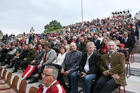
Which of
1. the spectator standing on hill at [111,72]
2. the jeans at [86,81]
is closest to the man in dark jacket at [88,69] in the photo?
the jeans at [86,81]

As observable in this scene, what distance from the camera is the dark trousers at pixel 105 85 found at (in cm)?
271

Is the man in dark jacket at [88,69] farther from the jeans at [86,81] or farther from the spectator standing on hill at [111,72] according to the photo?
the spectator standing on hill at [111,72]

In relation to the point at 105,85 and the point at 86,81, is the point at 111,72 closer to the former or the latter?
the point at 105,85

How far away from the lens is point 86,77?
302 cm

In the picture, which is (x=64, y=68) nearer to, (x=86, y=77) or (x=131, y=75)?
(x=86, y=77)

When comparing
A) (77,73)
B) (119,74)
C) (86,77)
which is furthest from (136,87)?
(77,73)

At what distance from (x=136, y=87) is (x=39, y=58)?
369 cm

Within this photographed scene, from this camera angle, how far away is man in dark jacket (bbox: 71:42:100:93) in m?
3.01

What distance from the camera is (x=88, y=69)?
3291 mm

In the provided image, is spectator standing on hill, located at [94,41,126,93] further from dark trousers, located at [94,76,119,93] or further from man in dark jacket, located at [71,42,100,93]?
man in dark jacket, located at [71,42,100,93]

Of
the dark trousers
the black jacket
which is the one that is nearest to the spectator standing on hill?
the dark trousers

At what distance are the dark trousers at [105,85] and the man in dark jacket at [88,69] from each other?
0.20m

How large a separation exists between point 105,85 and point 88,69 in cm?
65

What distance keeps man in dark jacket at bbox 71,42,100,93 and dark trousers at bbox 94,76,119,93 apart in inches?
7.9
